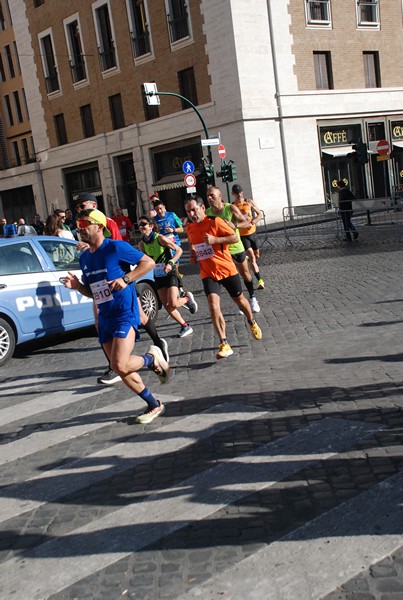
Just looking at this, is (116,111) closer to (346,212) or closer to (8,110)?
(8,110)

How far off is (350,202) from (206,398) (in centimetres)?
1513

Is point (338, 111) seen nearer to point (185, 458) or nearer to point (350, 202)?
point (350, 202)

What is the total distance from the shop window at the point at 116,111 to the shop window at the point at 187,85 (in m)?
4.54

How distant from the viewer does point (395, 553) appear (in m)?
3.24

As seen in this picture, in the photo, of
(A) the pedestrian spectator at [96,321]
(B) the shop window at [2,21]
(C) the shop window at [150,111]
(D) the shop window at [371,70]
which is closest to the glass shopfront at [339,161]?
(D) the shop window at [371,70]

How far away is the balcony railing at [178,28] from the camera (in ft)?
103

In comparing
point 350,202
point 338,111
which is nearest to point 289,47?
point 338,111

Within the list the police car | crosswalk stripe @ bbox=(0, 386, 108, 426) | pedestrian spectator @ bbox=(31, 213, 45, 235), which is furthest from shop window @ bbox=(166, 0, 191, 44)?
crosswalk stripe @ bbox=(0, 386, 108, 426)

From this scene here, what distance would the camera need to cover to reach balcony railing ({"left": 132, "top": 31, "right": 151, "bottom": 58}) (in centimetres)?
3341

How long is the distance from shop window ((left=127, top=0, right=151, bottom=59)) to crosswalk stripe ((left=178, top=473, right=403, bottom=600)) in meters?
32.5

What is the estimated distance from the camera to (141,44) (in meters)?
33.8

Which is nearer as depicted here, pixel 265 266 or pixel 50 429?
pixel 50 429

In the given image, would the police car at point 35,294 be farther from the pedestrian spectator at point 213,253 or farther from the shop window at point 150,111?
the shop window at point 150,111

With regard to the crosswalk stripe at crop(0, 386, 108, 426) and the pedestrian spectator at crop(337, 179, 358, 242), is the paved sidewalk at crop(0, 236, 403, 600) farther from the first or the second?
the pedestrian spectator at crop(337, 179, 358, 242)
